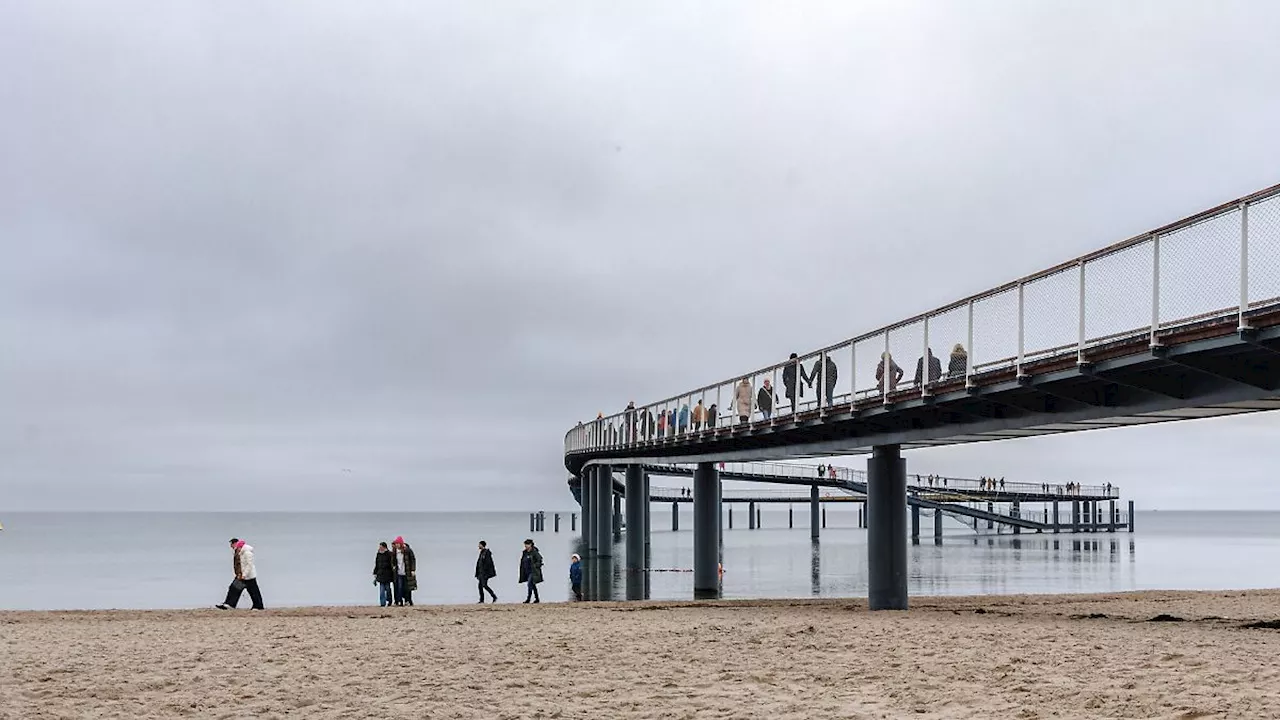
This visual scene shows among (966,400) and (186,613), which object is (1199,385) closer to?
(966,400)

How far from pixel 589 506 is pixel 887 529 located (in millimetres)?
45940

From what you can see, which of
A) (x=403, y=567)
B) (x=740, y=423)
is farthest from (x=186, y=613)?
(x=740, y=423)

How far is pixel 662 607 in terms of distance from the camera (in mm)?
25469

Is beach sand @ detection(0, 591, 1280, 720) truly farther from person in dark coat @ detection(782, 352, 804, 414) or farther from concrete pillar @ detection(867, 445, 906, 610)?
person in dark coat @ detection(782, 352, 804, 414)

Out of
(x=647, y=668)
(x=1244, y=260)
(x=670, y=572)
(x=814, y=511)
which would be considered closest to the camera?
(x=647, y=668)

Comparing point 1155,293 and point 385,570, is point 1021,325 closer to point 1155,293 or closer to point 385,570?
point 1155,293

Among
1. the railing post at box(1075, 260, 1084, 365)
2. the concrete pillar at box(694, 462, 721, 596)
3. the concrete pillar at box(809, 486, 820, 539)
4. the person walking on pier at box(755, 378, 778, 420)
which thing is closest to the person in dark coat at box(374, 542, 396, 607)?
the person walking on pier at box(755, 378, 778, 420)

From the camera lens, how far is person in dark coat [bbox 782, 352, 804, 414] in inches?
1071

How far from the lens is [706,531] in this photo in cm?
4325

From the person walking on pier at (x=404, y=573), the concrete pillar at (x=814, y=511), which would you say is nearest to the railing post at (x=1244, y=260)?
the person walking on pier at (x=404, y=573)

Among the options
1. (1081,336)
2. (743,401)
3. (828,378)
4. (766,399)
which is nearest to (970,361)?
(1081,336)

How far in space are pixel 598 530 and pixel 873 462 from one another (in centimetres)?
4045

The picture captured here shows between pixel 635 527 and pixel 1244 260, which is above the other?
pixel 1244 260

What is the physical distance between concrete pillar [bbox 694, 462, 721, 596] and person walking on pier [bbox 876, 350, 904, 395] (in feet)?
64.8
